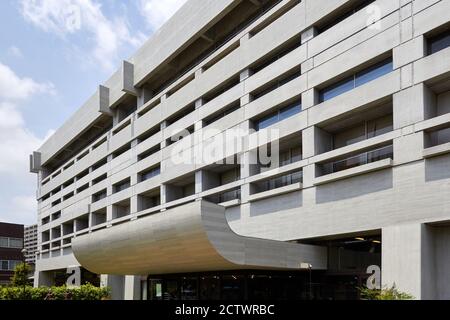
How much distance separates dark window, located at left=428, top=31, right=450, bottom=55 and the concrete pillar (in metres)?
7.75

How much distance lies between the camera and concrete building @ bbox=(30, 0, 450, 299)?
20.8m

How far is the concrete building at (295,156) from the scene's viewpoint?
2075cm

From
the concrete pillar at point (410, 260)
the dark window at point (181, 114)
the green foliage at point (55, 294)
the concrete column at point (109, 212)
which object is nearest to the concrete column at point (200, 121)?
the dark window at point (181, 114)

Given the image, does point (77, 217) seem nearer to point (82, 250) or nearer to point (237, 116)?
point (82, 250)

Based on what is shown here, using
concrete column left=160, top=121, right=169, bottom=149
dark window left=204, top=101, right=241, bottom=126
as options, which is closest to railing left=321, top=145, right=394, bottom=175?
dark window left=204, top=101, right=241, bottom=126

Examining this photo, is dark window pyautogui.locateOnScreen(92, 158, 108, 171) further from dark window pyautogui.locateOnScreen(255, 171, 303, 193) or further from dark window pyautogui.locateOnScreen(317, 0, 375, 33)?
dark window pyautogui.locateOnScreen(317, 0, 375, 33)

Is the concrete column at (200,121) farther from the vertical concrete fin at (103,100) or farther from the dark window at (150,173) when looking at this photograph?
the vertical concrete fin at (103,100)

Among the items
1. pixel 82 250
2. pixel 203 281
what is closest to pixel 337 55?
pixel 203 281

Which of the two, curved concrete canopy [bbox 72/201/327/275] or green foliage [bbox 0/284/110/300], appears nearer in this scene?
curved concrete canopy [bbox 72/201/327/275]

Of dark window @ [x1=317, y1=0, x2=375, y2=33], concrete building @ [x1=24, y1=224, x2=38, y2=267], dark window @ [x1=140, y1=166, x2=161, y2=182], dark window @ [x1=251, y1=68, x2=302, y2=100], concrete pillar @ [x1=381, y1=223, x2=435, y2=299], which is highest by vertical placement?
dark window @ [x1=317, y1=0, x2=375, y2=33]

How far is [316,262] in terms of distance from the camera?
25562mm

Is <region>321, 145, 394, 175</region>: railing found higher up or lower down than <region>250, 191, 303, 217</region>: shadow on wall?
higher up

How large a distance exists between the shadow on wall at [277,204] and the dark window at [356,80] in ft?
18.2

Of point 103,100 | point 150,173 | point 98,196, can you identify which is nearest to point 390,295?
point 150,173
